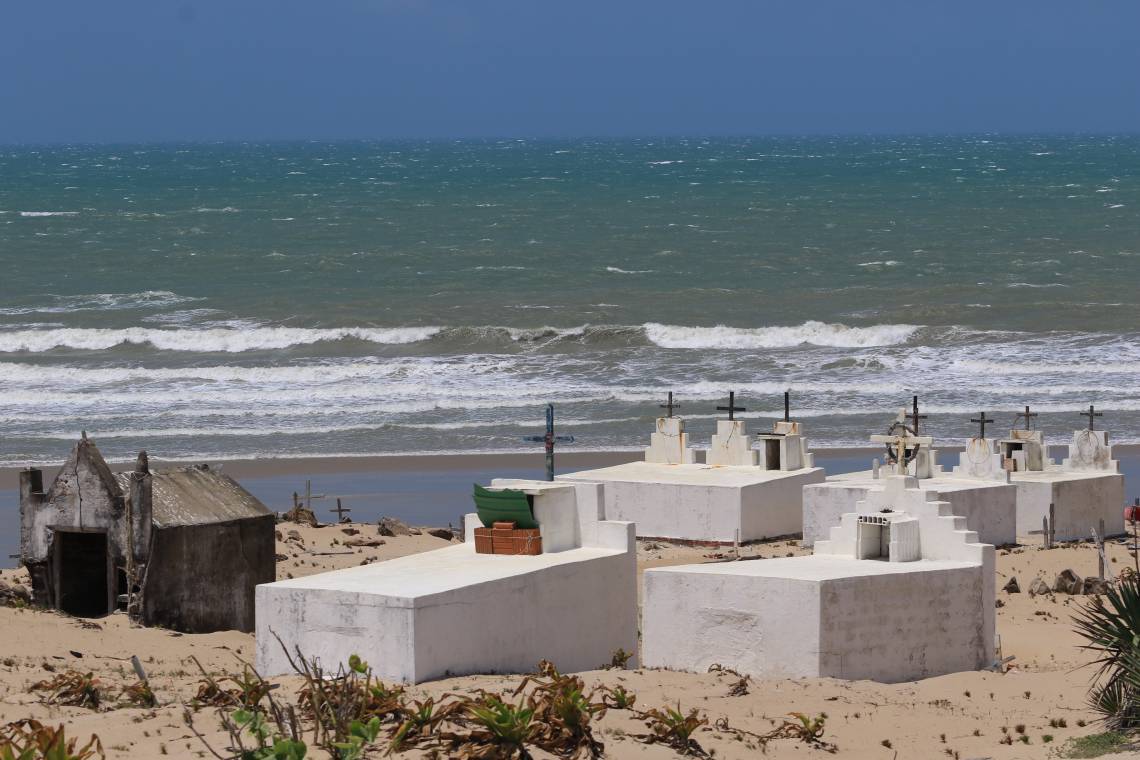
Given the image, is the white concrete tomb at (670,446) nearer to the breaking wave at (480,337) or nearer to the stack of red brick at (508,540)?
the stack of red brick at (508,540)

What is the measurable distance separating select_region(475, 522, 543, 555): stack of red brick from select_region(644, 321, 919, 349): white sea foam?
37.5m

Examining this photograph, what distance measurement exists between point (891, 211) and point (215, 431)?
62471 mm

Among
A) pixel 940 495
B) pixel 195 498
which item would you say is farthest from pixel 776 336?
pixel 195 498

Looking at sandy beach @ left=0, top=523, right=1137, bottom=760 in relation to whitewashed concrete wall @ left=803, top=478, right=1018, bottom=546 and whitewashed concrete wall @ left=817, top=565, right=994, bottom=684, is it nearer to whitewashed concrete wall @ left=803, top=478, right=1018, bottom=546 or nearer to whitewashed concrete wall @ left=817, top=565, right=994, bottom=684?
whitewashed concrete wall @ left=817, top=565, right=994, bottom=684

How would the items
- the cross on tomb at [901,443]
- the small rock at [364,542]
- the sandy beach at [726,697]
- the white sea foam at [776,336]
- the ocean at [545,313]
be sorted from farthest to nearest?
the white sea foam at [776,336] → the ocean at [545,313] → the small rock at [364,542] → the cross on tomb at [901,443] → the sandy beach at [726,697]

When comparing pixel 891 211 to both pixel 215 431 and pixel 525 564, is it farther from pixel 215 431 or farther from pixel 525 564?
pixel 525 564

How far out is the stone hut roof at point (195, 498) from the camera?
2167 cm

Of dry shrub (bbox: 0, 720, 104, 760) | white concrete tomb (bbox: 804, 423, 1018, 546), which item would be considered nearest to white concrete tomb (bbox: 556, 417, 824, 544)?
white concrete tomb (bbox: 804, 423, 1018, 546)

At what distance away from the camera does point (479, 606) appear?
18.7m

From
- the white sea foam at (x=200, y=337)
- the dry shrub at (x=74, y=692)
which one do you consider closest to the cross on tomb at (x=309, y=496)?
A: the dry shrub at (x=74, y=692)

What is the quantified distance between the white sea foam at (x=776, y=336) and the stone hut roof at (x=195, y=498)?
36234mm

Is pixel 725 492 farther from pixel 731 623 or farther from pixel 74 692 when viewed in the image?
pixel 74 692

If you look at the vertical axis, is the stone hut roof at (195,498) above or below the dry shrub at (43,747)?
above

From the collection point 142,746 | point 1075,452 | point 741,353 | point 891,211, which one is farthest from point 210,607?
point 891,211
